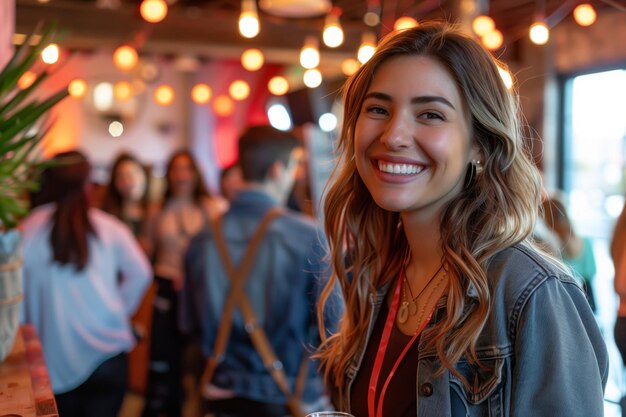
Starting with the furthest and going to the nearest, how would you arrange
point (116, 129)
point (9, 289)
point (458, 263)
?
1. point (116, 129)
2. point (9, 289)
3. point (458, 263)

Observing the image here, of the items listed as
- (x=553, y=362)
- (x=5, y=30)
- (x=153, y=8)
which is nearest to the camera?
(x=553, y=362)

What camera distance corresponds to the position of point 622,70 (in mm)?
6836

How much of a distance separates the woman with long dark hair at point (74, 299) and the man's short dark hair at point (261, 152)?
0.68 metres

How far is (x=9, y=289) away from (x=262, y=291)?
1.51 metres

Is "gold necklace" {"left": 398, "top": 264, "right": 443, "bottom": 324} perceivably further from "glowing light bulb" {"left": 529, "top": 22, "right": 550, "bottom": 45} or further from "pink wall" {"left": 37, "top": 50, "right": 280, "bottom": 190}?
"pink wall" {"left": 37, "top": 50, "right": 280, "bottom": 190}

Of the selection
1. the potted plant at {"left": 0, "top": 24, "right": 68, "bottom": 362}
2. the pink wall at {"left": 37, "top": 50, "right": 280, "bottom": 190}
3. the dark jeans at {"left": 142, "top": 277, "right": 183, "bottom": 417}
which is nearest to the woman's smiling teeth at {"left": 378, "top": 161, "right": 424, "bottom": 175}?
the potted plant at {"left": 0, "top": 24, "right": 68, "bottom": 362}

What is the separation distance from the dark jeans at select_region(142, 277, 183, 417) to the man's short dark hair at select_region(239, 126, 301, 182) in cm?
144

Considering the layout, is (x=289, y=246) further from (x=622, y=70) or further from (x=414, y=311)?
(x=622, y=70)

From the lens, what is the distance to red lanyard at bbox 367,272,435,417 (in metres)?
1.42

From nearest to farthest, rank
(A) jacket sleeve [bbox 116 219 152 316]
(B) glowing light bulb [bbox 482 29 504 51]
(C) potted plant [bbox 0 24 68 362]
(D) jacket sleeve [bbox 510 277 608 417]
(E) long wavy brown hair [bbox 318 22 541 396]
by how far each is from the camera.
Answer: (D) jacket sleeve [bbox 510 277 608 417], (E) long wavy brown hair [bbox 318 22 541 396], (C) potted plant [bbox 0 24 68 362], (A) jacket sleeve [bbox 116 219 152 316], (B) glowing light bulb [bbox 482 29 504 51]

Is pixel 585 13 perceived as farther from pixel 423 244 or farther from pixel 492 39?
pixel 423 244

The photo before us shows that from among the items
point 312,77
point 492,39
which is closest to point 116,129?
point 312,77

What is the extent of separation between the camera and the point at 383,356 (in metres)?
1.49

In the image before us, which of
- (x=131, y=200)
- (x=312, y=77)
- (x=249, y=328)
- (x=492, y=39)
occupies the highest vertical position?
(x=492, y=39)
